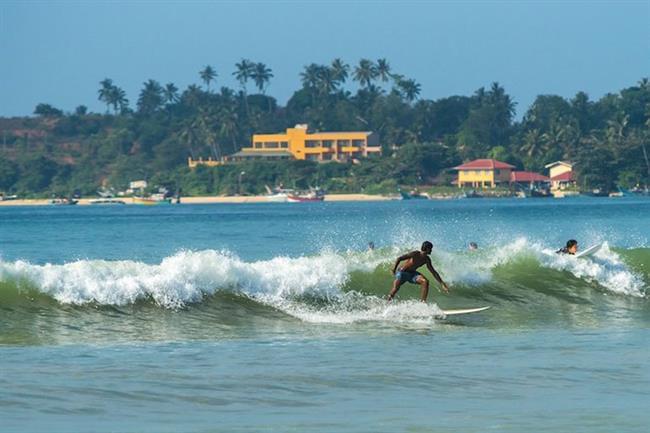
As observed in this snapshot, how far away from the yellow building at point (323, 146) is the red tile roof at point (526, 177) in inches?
804

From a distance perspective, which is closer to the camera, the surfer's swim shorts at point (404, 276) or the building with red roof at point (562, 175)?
the surfer's swim shorts at point (404, 276)

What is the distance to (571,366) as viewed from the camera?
59.5 feet

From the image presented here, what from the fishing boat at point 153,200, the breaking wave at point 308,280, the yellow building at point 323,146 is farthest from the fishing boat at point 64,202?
the breaking wave at point 308,280

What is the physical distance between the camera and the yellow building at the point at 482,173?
179 metres

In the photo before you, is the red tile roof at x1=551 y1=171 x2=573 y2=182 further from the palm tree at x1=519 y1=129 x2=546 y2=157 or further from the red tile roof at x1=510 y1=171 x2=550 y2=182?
the palm tree at x1=519 y1=129 x2=546 y2=157

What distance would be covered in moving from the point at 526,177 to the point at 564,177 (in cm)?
505

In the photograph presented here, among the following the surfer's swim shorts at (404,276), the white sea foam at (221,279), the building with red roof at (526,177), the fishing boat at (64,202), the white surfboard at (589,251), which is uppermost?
the building with red roof at (526,177)

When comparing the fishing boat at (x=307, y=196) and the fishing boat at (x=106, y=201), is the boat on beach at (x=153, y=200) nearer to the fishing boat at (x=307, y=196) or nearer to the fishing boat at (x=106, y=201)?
the fishing boat at (x=106, y=201)

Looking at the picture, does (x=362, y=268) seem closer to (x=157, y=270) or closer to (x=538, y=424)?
(x=157, y=270)

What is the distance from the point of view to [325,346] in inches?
798

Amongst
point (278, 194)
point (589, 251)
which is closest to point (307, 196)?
point (278, 194)

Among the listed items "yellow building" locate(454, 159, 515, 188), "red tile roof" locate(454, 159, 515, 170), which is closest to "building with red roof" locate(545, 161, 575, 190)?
"yellow building" locate(454, 159, 515, 188)

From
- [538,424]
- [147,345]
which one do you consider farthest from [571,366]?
[147,345]

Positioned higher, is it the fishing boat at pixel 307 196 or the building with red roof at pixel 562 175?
the building with red roof at pixel 562 175
